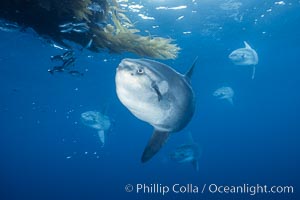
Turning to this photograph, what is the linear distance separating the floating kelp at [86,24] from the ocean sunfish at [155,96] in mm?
3920

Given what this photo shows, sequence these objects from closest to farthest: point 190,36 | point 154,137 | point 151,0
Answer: point 154,137 < point 151,0 < point 190,36

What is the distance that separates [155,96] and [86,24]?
5240mm

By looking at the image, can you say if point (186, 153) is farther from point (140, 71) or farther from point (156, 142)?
point (140, 71)

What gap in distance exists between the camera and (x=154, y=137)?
4.11 meters

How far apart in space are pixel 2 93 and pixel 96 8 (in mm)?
28283

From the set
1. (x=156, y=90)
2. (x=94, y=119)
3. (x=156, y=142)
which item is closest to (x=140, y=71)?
(x=156, y=90)

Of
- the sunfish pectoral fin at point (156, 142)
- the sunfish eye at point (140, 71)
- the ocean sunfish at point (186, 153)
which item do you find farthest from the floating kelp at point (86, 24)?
the sunfish eye at point (140, 71)

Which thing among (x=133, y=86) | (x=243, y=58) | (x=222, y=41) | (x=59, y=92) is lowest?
(x=59, y=92)

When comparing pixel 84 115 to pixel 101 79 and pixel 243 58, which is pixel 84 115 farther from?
pixel 101 79

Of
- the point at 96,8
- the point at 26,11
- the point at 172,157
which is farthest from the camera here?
the point at 172,157

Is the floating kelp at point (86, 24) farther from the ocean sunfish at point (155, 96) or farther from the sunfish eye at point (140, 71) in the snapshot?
the sunfish eye at point (140, 71)

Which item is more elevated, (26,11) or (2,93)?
(26,11)

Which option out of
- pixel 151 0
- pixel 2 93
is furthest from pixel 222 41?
pixel 2 93

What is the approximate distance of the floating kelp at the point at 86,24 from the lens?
6.91m
